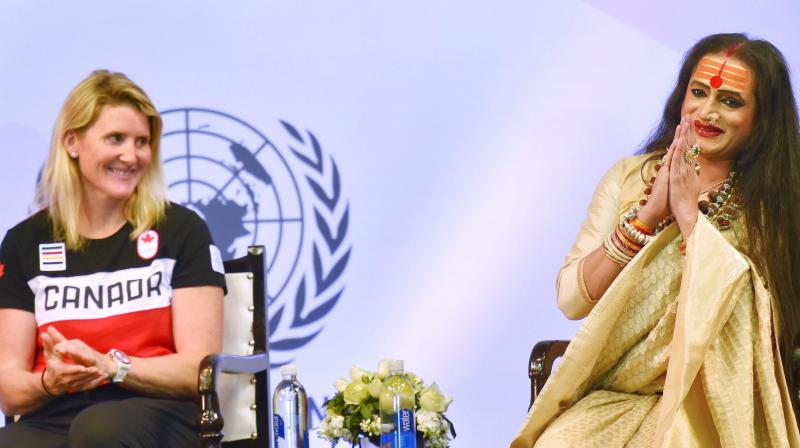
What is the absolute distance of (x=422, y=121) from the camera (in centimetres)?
437

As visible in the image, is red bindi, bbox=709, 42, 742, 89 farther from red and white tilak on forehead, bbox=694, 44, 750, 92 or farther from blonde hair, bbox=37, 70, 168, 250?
blonde hair, bbox=37, 70, 168, 250

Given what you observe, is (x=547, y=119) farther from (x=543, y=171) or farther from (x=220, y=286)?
(x=220, y=286)

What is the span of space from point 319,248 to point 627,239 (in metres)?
1.52

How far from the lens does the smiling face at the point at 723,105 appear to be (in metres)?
3.20

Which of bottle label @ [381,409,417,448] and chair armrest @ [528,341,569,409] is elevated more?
chair armrest @ [528,341,569,409]

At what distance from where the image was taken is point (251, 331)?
3566 mm

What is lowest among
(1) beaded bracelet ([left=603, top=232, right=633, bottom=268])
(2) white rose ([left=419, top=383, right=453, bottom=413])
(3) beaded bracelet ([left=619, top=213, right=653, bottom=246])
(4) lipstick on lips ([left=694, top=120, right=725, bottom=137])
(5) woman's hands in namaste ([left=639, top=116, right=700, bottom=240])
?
(2) white rose ([left=419, top=383, right=453, bottom=413])

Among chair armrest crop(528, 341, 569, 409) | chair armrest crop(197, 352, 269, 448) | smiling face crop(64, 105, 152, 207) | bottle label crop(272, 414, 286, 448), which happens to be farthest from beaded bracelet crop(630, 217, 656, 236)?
smiling face crop(64, 105, 152, 207)

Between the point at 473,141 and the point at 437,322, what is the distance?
0.65 m

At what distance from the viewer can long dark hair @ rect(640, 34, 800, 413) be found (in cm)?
300

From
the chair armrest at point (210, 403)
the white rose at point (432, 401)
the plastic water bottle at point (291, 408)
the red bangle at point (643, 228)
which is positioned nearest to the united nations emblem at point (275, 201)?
the plastic water bottle at point (291, 408)

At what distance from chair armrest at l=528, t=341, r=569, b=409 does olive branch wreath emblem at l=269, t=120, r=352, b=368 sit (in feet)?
4.03

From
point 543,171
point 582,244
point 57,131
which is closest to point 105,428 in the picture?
point 57,131

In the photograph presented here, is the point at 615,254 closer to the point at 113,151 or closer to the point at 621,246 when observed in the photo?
the point at 621,246
